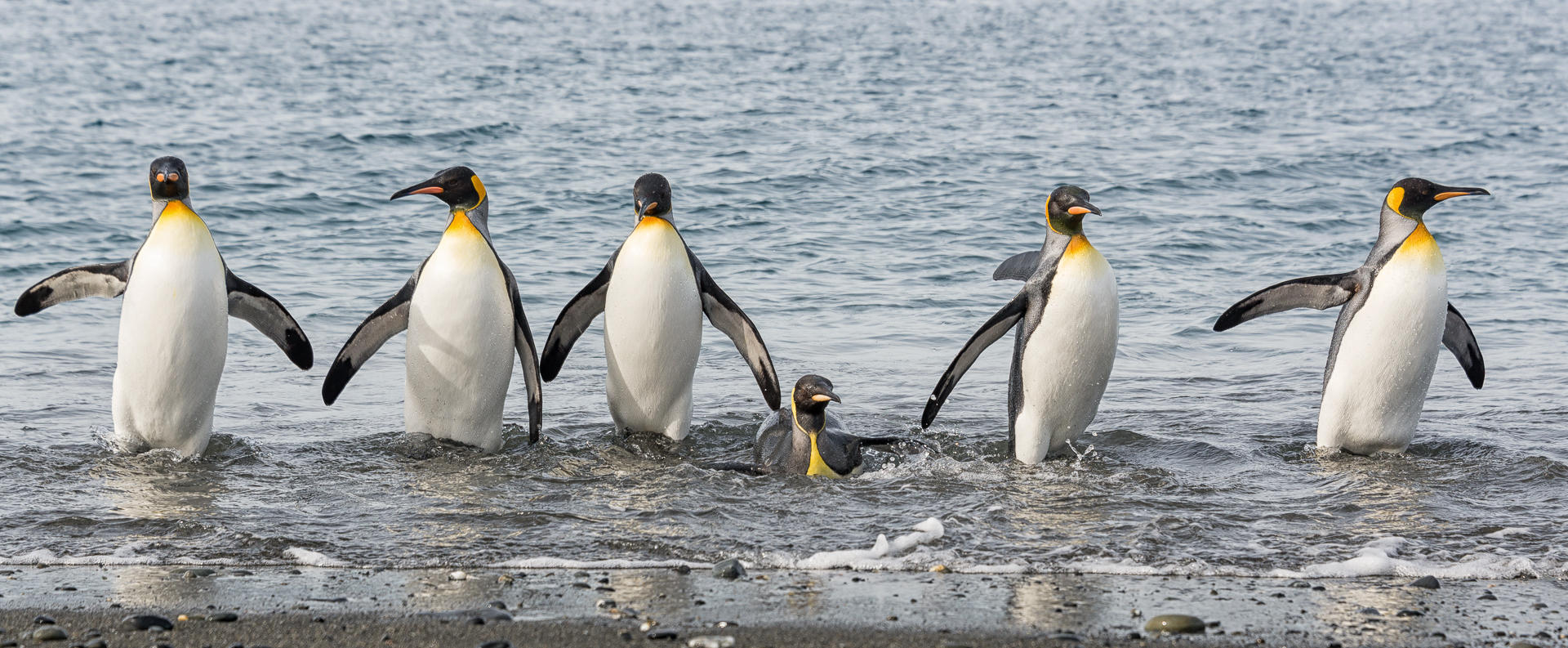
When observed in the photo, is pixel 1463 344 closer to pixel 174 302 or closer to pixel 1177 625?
pixel 1177 625

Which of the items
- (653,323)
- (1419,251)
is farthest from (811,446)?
(1419,251)

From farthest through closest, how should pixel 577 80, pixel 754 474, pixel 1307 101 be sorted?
pixel 577 80 < pixel 1307 101 < pixel 754 474

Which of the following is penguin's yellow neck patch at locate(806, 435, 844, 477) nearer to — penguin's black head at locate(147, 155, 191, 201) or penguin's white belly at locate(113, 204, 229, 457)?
penguin's white belly at locate(113, 204, 229, 457)

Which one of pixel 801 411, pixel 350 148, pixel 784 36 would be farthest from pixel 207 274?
pixel 784 36

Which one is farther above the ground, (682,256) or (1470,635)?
(682,256)

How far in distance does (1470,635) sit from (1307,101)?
18559 mm

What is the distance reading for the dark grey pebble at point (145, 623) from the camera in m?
3.59

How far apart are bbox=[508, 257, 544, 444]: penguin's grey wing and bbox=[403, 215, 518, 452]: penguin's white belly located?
4 centimetres

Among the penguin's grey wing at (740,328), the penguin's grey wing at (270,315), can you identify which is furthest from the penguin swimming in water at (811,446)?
the penguin's grey wing at (270,315)

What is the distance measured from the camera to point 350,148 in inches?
629

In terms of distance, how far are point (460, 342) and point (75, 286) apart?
1.48 m

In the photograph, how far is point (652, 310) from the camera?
6016 millimetres

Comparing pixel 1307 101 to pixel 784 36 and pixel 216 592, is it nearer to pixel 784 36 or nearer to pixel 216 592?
pixel 784 36

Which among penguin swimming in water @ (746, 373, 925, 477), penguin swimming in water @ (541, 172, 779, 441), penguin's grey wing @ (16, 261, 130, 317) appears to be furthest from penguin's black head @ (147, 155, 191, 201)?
penguin swimming in water @ (746, 373, 925, 477)
